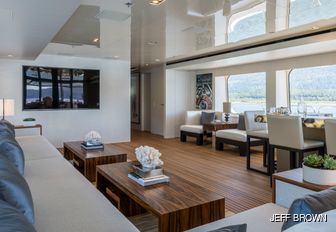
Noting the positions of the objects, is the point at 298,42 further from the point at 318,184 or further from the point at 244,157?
the point at 318,184

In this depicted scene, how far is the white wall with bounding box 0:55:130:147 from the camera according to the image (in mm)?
6082

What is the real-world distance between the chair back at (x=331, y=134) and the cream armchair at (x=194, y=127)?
4.06 m

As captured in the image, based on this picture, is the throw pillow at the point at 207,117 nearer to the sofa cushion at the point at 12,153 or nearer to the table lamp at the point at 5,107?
the table lamp at the point at 5,107

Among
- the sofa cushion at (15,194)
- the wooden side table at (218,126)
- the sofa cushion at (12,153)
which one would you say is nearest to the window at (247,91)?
the wooden side table at (218,126)

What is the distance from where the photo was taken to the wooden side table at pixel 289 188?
1885mm

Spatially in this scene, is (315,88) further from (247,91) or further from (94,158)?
(94,158)

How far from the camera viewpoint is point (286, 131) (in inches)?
142

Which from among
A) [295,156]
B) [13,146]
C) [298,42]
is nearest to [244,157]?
[295,156]

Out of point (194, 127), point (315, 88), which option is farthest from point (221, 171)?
point (315, 88)

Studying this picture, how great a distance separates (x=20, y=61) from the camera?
20.0ft

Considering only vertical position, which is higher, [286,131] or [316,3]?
[316,3]

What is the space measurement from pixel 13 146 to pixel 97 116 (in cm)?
478

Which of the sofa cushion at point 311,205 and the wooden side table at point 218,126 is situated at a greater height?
the sofa cushion at point 311,205

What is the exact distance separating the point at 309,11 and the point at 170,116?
5.10 m
